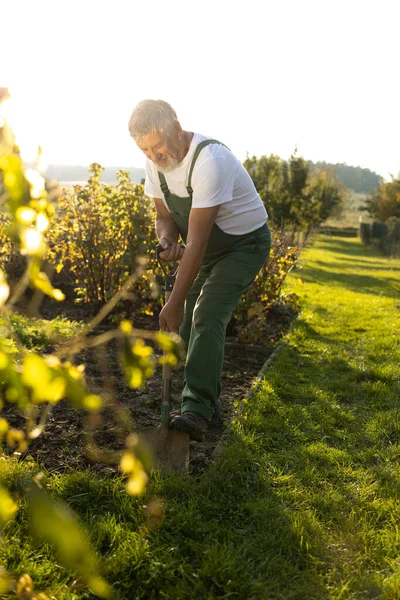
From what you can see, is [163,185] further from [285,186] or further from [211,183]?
[285,186]

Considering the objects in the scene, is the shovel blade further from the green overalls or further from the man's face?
the man's face

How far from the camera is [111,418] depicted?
143 inches

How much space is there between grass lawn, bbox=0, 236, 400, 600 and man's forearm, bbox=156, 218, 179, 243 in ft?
4.01

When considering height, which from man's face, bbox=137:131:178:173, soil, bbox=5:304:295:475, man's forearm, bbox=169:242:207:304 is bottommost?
soil, bbox=5:304:295:475

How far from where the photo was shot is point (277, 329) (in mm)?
6496

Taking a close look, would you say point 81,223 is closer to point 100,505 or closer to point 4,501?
point 100,505

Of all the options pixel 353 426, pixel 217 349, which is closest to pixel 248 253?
pixel 217 349

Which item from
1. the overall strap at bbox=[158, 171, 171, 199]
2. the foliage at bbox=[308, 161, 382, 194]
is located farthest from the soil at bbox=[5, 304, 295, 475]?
the foliage at bbox=[308, 161, 382, 194]

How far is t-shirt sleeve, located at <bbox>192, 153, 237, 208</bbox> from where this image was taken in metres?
3.02

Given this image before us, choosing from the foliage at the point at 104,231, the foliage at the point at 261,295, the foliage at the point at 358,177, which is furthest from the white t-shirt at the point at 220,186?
the foliage at the point at 358,177

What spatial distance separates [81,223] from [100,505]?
415cm

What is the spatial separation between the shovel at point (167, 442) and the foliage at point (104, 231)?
2.71 meters

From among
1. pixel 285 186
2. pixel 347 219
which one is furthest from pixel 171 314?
pixel 347 219

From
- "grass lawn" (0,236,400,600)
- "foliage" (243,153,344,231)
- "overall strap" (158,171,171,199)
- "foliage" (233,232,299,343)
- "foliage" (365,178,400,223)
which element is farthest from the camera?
"foliage" (365,178,400,223)
